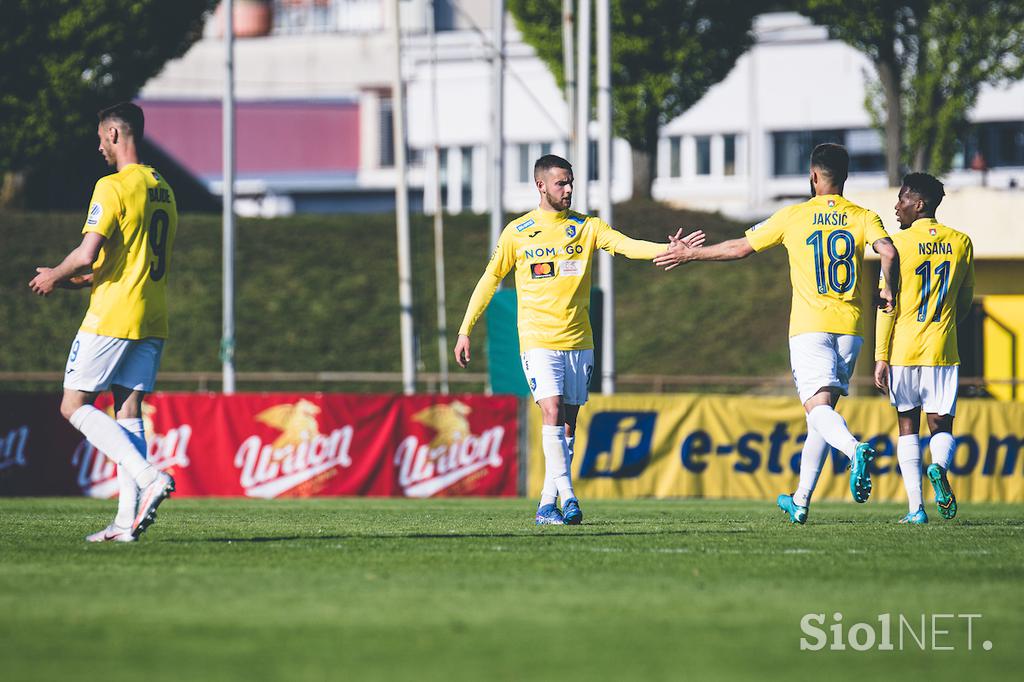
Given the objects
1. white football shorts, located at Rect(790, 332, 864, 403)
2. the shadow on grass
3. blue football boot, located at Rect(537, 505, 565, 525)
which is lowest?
blue football boot, located at Rect(537, 505, 565, 525)

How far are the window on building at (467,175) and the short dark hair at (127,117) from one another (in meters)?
46.8

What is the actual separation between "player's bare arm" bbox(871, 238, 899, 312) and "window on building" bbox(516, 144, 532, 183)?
44507mm

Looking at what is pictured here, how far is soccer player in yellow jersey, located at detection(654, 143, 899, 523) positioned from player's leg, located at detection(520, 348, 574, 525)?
0.98 m

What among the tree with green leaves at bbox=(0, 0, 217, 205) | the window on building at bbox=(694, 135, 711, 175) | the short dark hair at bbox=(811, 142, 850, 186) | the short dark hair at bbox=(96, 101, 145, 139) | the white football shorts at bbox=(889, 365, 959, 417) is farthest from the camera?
the window on building at bbox=(694, 135, 711, 175)

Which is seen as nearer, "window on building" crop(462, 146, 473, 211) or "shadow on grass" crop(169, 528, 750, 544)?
"shadow on grass" crop(169, 528, 750, 544)

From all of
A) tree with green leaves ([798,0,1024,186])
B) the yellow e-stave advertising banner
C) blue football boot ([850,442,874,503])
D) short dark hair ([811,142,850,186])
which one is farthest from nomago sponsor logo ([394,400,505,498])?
tree with green leaves ([798,0,1024,186])

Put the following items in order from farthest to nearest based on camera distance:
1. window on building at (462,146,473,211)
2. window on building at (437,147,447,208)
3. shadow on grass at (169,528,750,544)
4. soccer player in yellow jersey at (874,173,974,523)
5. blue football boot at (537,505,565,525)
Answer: window on building at (437,147,447,208) → window on building at (462,146,473,211) → soccer player in yellow jersey at (874,173,974,523) → blue football boot at (537,505,565,525) → shadow on grass at (169,528,750,544)

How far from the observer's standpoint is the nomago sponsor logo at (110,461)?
20078 mm

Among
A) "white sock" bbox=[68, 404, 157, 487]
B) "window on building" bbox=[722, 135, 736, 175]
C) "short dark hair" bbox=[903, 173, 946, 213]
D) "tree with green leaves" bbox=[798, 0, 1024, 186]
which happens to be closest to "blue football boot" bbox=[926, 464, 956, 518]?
"short dark hair" bbox=[903, 173, 946, 213]

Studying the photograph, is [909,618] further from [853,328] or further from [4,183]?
[4,183]

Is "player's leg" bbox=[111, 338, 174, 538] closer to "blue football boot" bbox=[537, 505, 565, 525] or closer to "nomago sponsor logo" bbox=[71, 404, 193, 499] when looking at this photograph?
"blue football boot" bbox=[537, 505, 565, 525]

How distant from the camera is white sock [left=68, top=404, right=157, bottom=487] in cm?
861

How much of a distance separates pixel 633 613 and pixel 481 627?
2.15 feet

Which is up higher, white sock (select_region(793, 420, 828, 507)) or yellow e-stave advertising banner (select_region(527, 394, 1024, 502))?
white sock (select_region(793, 420, 828, 507))
